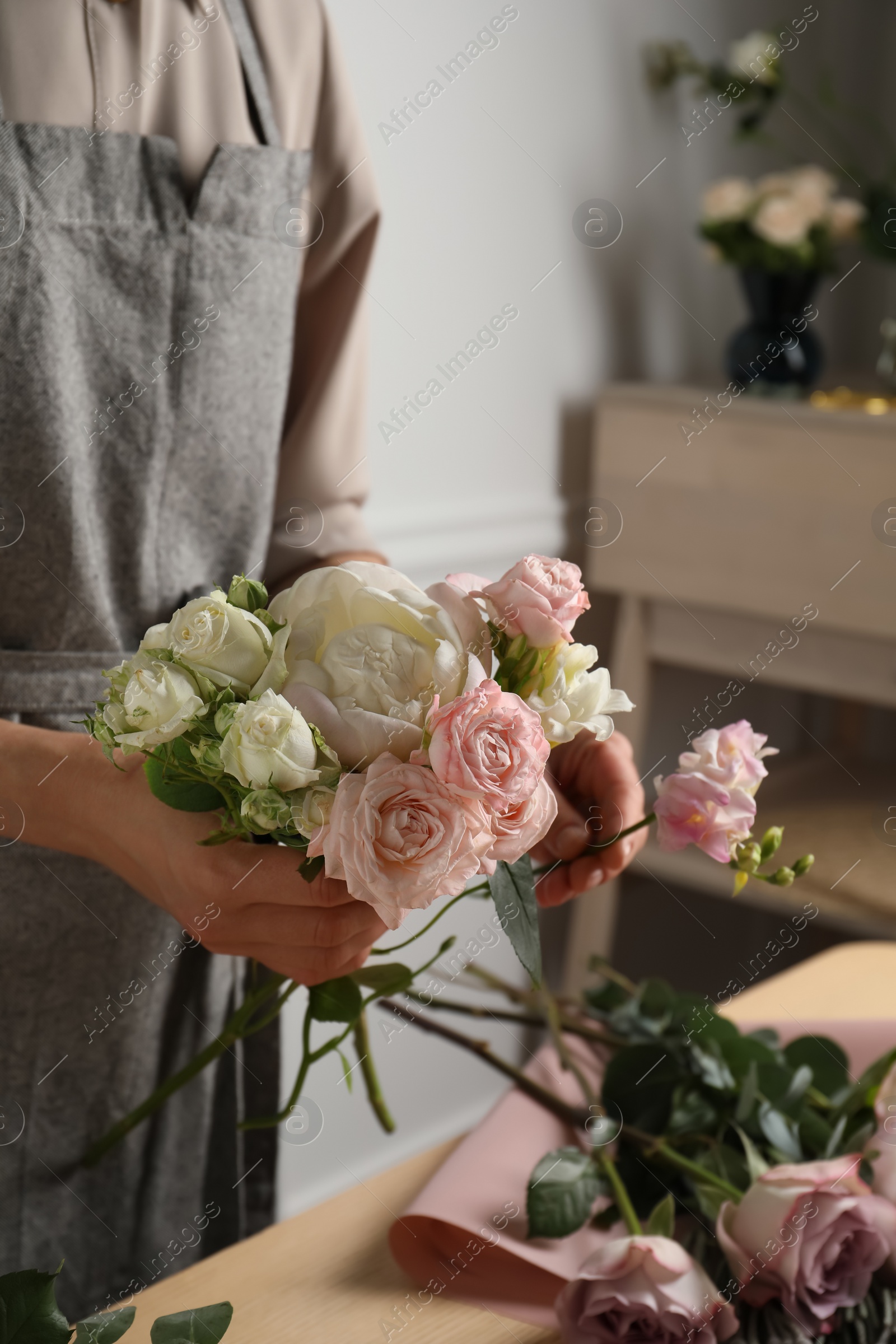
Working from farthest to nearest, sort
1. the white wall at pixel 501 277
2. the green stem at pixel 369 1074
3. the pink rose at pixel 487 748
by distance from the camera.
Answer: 1. the white wall at pixel 501 277
2. the green stem at pixel 369 1074
3. the pink rose at pixel 487 748

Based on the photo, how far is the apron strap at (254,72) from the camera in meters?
0.77

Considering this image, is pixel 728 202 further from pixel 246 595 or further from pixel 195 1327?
pixel 195 1327

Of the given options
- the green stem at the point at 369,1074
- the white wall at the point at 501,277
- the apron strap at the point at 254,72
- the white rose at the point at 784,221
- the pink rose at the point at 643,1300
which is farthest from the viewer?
the white rose at the point at 784,221

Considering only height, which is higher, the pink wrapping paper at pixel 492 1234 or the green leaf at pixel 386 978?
the green leaf at pixel 386 978

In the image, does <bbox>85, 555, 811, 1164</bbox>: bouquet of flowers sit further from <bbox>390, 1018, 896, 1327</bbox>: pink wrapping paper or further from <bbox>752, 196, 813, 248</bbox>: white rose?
<bbox>752, 196, 813, 248</bbox>: white rose

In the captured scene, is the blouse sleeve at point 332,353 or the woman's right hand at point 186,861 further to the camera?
the blouse sleeve at point 332,353

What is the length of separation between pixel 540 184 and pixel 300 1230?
1317 mm

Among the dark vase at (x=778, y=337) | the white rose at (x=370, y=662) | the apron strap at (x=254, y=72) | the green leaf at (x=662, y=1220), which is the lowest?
the green leaf at (x=662, y=1220)

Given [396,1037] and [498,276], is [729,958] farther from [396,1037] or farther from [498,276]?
[498,276]

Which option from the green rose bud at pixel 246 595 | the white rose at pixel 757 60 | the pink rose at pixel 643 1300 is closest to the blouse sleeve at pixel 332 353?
the green rose bud at pixel 246 595

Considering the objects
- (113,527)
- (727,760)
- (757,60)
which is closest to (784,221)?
(757,60)

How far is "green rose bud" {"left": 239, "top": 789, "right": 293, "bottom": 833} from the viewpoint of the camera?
42 centimetres

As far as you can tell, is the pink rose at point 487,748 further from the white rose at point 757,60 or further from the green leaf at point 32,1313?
the white rose at point 757,60

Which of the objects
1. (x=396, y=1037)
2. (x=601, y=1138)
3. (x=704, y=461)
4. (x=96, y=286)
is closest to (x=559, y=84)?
(x=704, y=461)
